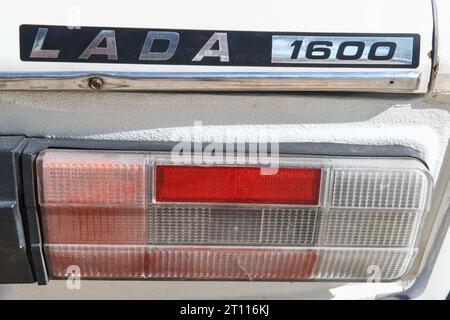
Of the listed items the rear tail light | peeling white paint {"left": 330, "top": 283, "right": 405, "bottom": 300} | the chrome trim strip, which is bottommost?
peeling white paint {"left": 330, "top": 283, "right": 405, "bottom": 300}

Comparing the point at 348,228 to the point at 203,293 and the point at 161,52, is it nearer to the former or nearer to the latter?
the point at 203,293

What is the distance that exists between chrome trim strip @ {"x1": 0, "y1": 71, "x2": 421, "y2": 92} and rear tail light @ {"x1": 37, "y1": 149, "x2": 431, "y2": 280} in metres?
0.16

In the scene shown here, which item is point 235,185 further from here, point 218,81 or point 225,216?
point 218,81

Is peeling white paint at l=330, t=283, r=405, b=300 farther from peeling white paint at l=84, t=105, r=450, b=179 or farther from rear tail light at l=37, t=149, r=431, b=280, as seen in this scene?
peeling white paint at l=84, t=105, r=450, b=179

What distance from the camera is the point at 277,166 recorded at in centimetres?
132

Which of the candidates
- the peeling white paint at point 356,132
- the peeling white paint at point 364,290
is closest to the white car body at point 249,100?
the peeling white paint at point 356,132

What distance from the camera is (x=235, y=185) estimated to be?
4.37 feet

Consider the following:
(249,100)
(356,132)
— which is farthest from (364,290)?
(249,100)

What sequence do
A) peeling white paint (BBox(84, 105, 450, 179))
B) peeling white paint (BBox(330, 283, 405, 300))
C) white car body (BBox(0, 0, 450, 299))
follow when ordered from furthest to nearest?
peeling white paint (BBox(330, 283, 405, 300)), peeling white paint (BBox(84, 105, 450, 179)), white car body (BBox(0, 0, 450, 299))

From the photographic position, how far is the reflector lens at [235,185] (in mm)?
1317

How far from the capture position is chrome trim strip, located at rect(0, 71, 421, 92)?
126cm

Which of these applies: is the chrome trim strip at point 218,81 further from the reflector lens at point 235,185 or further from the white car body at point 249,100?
the reflector lens at point 235,185

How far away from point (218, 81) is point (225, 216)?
32cm

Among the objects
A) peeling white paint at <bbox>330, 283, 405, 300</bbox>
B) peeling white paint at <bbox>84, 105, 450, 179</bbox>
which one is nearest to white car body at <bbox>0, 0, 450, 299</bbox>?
peeling white paint at <bbox>84, 105, 450, 179</bbox>
